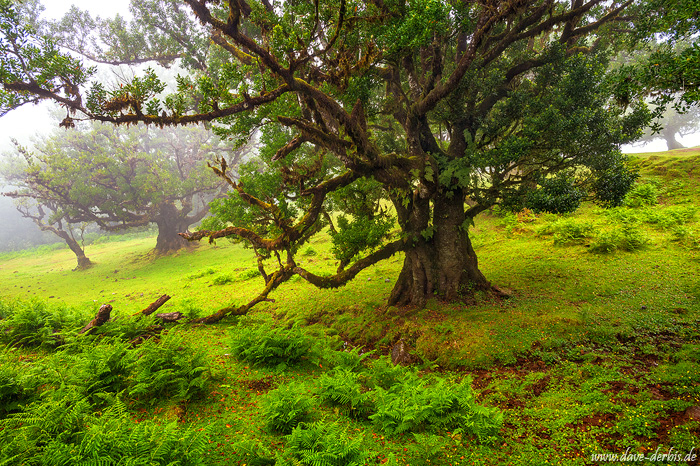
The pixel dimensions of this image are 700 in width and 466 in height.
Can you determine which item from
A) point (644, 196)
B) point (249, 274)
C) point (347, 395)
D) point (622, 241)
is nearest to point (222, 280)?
point (249, 274)

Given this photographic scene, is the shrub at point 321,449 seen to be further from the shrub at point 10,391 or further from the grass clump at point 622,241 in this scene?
the grass clump at point 622,241

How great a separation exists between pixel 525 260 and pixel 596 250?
9.16 ft

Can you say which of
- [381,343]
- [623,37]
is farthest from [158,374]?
[623,37]

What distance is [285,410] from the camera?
535 cm

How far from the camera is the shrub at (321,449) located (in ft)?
13.3

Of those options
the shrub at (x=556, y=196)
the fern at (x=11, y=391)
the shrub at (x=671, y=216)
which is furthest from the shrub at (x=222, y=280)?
the shrub at (x=671, y=216)

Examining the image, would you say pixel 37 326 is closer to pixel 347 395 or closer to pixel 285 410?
pixel 285 410

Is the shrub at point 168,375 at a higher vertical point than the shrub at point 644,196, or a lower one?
lower

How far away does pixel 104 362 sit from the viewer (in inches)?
254

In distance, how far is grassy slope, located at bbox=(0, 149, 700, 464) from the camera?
4.89 m

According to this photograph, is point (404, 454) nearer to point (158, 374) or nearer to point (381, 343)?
point (158, 374)

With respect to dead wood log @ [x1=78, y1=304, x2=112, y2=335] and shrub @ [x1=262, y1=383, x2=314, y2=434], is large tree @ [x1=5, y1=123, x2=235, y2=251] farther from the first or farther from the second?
shrub @ [x1=262, y1=383, x2=314, y2=434]

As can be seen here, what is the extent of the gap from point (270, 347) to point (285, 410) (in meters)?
2.92

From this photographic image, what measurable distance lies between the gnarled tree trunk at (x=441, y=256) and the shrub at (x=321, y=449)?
7.73 metres
